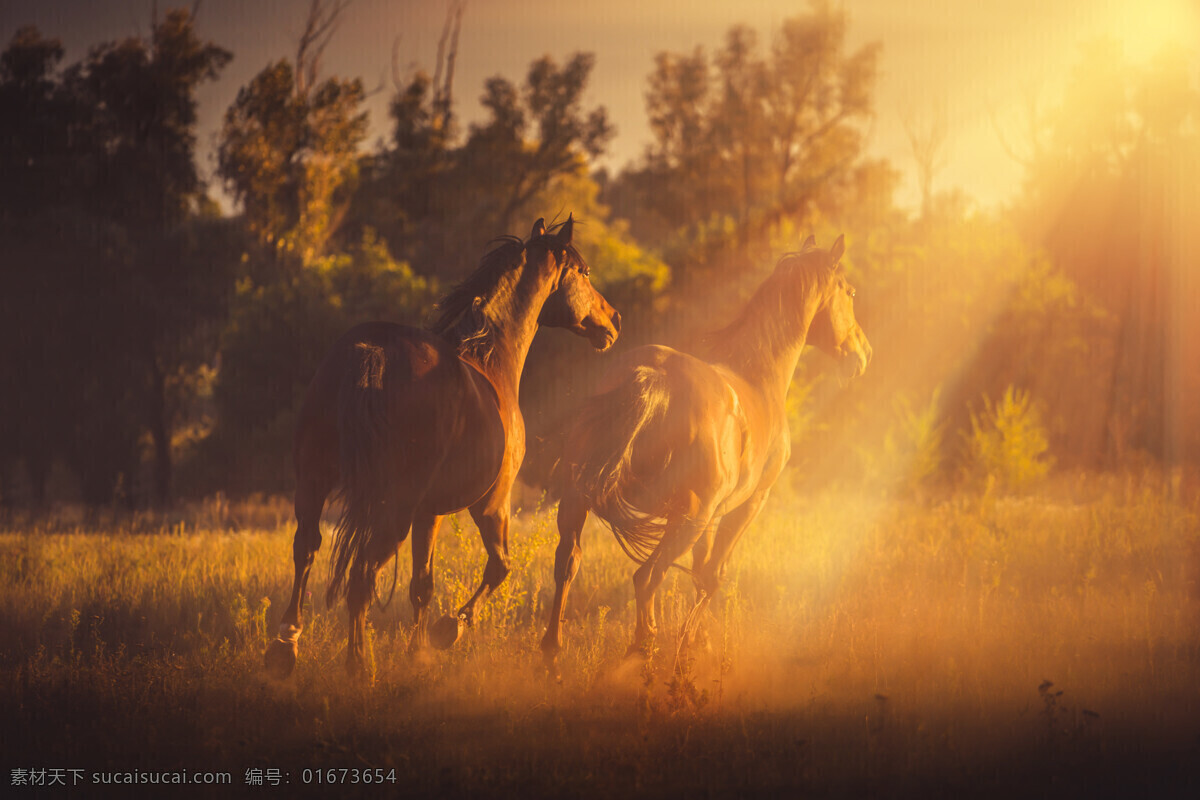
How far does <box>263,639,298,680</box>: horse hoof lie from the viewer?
16.3ft

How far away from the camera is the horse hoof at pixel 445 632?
539 cm

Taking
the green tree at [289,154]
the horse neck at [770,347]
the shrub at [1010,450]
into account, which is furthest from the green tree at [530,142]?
the horse neck at [770,347]

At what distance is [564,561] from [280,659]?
1.67 m

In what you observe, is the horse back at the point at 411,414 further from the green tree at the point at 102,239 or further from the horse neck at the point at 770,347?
the green tree at the point at 102,239

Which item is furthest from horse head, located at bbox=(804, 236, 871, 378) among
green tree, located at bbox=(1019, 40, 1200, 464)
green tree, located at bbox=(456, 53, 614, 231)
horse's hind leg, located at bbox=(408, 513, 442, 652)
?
green tree, located at bbox=(456, 53, 614, 231)

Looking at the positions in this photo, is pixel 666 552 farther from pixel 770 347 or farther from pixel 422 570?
pixel 770 347

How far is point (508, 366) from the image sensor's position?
19.9 ft

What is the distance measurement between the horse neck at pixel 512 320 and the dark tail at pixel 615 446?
73 centimetres

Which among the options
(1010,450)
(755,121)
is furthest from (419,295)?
(755,121)

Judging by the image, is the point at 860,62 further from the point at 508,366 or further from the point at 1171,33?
the point at 508,366

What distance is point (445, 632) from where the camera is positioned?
5426 millimetres

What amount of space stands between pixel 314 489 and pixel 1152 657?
579 centimetres

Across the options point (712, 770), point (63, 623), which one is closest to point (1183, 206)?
point (712, 770)

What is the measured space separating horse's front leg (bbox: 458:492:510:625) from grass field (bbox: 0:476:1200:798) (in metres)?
0.44
